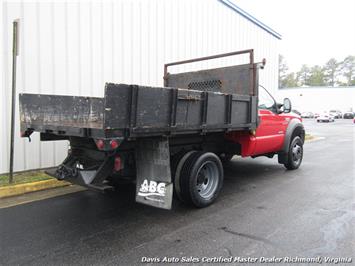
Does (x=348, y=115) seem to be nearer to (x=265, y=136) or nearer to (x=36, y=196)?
(x=265, y=136)

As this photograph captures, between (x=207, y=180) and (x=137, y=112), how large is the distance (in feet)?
6.79

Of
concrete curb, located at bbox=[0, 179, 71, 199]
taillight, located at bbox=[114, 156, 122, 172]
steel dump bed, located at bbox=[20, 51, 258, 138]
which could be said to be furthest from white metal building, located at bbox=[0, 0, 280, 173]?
taillight, located at bbox=[114, 156, 122, 172]

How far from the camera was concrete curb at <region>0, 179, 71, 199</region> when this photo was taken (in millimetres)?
5507

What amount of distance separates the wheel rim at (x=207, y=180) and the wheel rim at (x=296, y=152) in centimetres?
330

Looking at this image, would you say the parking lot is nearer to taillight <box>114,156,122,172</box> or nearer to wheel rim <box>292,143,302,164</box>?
taillight <box>114,156,122,172</box>

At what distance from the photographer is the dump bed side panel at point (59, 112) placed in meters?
3.75

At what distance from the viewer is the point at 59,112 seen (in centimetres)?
425

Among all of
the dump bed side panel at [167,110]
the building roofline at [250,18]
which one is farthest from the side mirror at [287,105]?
the building roofline at [250,18]

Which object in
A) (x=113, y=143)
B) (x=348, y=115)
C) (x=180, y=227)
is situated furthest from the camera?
(x=348, y=115)

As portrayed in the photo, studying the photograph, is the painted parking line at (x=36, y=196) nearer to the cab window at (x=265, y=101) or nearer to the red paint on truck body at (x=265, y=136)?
the red paint on truck body at (x=265, y=136)

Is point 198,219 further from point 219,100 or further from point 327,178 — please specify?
point 327,178

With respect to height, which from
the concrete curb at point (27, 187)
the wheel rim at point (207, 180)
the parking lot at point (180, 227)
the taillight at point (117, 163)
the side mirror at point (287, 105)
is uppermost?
the side mirror at point (287, 105)

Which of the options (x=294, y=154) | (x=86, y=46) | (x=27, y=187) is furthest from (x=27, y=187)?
(x=294, y=154)

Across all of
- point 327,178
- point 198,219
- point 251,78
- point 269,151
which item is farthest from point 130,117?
point 327,178
